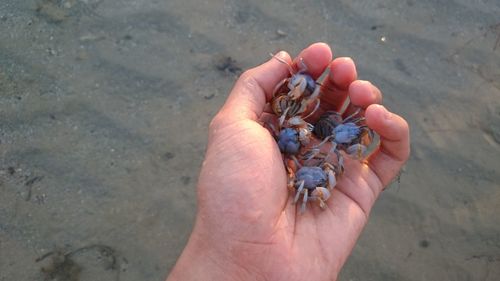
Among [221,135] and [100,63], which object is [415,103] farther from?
[100,63]

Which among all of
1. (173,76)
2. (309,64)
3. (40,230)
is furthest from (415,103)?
(40,230)

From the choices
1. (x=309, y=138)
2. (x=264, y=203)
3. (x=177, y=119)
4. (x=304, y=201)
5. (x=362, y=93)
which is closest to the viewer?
(x=264, y=203)

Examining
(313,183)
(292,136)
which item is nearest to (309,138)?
(292,136)

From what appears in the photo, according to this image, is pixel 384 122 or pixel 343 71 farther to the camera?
pixel 343 71

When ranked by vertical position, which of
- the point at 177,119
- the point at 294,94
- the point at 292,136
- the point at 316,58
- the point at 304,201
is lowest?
the point at 177,119

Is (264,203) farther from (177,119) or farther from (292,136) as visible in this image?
(177,119)

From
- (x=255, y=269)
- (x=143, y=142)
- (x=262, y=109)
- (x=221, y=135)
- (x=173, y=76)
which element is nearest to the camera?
(x=255, y=269)

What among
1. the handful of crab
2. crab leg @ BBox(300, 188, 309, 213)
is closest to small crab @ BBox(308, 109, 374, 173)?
the handful of crab
